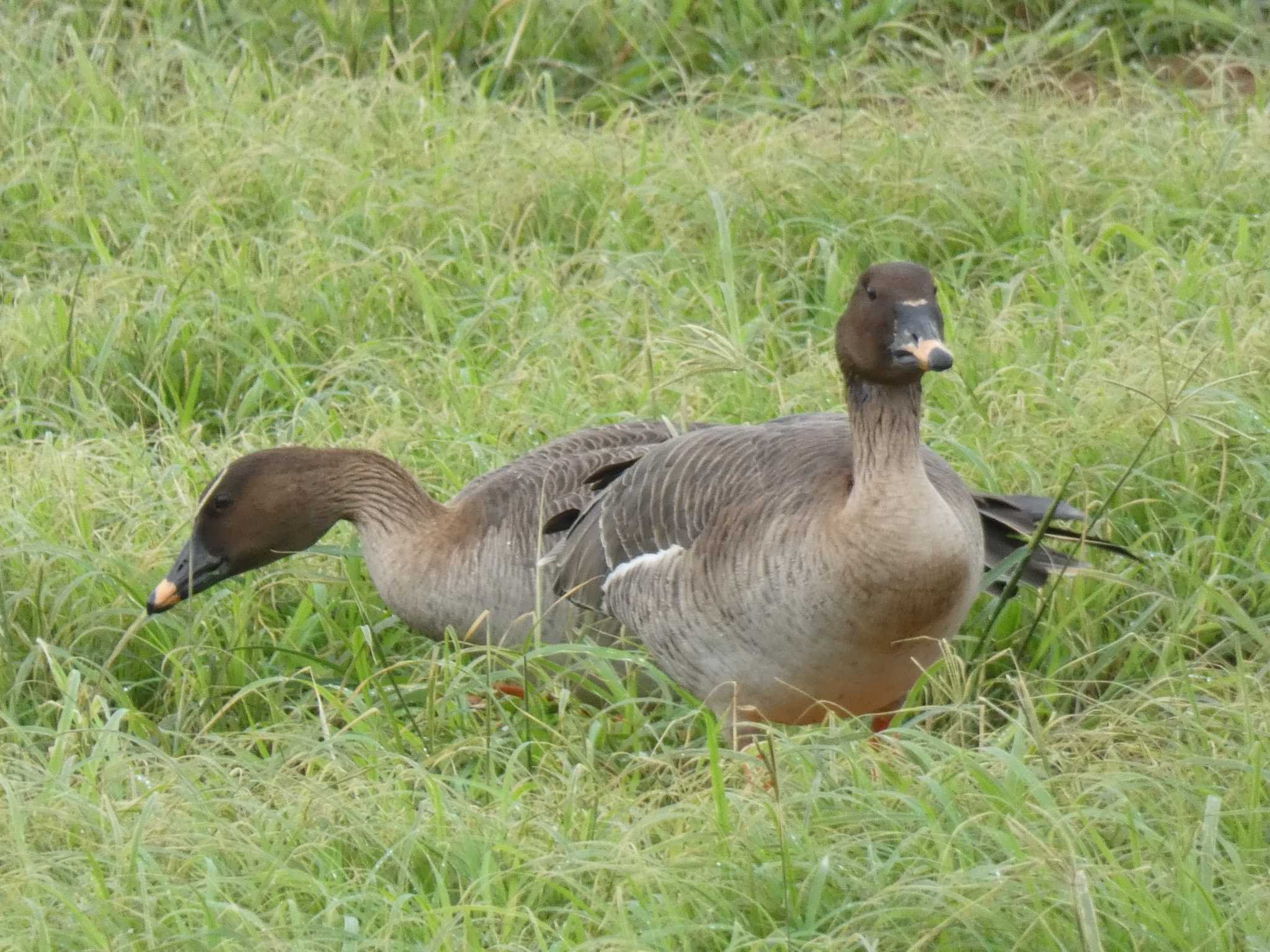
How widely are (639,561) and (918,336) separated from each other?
756mm

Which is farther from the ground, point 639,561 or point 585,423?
point 639,561

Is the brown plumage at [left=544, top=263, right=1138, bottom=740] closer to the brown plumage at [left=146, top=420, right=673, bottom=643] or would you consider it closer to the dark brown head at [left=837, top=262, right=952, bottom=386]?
the dark brown head at [left=837, top=262, right=952, bottom=386]

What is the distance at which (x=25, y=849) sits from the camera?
3.06 metres

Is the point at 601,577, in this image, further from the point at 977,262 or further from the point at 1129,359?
the point at 977,262

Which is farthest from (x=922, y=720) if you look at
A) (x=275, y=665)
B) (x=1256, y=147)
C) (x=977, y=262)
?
(x=1256, y=147)

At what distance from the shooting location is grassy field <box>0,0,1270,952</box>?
2.99m

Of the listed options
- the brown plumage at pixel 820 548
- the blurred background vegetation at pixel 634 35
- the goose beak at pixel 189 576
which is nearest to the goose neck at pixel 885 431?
the brown plumage at pixel 820 548

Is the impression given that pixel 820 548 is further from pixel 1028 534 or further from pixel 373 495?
pixel 373 495

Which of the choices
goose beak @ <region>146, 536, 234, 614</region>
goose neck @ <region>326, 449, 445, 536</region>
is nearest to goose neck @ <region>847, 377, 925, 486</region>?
goose neck @ <region>326, 449, 445, 536</region>

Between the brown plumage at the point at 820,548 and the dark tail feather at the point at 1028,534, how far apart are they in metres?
0.03

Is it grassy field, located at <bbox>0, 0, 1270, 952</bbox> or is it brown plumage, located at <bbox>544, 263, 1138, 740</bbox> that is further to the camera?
brown plumage, located at <bbox>544, 263, 1138, 740</bbox>

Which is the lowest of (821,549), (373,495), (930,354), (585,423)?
(585,423)

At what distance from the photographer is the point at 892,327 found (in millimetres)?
3707

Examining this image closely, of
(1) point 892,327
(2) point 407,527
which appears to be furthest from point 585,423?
(1) point 892,327
